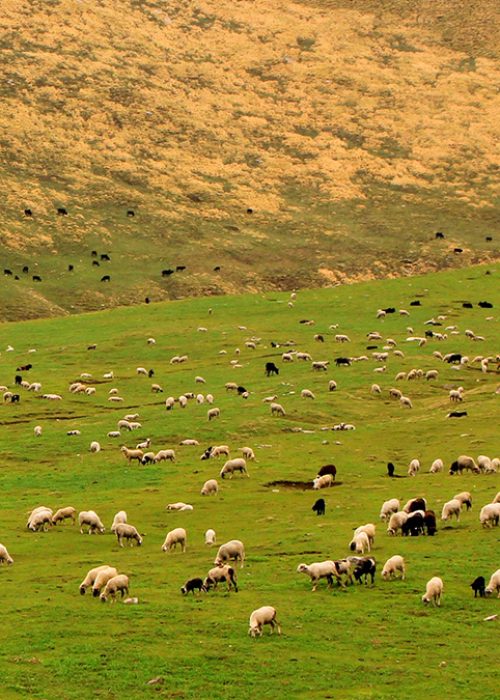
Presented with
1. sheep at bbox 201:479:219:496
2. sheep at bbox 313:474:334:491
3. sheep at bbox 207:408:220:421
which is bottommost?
sheep at bbox 201:479:219:496

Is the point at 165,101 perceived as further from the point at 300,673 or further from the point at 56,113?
the point at 300,673

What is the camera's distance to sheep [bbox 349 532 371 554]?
2758cm

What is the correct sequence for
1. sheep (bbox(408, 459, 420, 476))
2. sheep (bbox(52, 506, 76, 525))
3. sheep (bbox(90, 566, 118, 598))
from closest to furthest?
1. sheep (bbox(90, 566, 118, 598))
2. sheep (bbox(52, 506, 76, 525))
3. sheep (bbox(408, 459, 420, 476))

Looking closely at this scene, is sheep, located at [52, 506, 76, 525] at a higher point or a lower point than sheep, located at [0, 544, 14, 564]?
higher

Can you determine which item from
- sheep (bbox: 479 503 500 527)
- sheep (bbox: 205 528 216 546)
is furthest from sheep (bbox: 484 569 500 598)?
sheep (bbox: 205 528 216 546)

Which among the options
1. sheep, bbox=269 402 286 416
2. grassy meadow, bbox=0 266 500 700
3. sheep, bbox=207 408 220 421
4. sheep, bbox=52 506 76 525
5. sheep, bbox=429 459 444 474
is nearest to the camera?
grassy meadow, bbox=0 266 500 700

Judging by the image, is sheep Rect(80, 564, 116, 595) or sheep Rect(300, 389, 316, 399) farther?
sheep Rect(300, 389, 316, 399)

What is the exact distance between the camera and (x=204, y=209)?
4205 inches

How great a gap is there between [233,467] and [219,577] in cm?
1357

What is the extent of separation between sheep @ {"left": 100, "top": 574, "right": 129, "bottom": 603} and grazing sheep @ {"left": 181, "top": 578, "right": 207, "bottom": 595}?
114 cm

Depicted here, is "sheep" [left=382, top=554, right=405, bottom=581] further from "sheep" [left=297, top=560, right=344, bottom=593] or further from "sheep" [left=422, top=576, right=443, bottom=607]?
"sheep" [left=422, top=576, right=443, bottom=607]

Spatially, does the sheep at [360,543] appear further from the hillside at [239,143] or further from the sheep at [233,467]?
the hillside at [239,143]

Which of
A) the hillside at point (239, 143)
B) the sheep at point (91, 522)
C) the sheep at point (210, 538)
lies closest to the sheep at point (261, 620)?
the sheep at point (210, 538)

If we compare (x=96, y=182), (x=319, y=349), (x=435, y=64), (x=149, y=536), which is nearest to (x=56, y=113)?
(x=96, y=182)
